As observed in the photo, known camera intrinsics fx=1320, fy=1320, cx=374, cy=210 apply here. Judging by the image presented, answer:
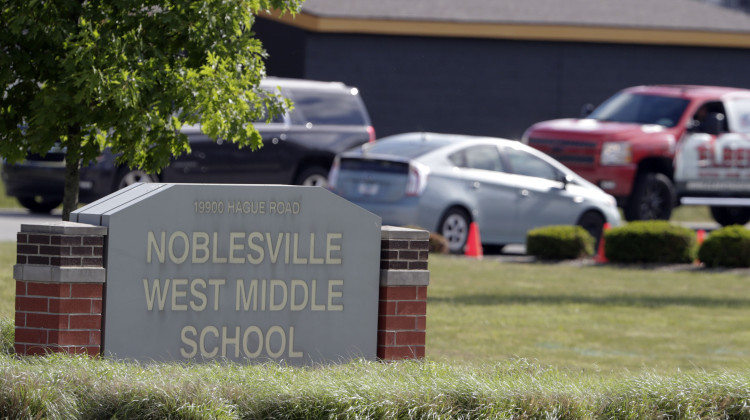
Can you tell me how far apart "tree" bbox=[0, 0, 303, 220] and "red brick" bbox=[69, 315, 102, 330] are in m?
1.95

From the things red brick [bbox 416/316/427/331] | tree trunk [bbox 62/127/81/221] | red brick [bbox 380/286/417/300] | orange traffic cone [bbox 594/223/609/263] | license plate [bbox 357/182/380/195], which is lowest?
orange traffic cone [bbox 594/223/609/263]

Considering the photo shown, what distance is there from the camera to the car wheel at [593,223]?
17.8 m

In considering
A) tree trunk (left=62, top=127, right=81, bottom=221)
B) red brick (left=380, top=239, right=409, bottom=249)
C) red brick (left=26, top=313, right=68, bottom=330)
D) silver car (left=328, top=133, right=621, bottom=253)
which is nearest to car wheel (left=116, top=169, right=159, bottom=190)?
silver car (left=328, top=133, right=621, bottom=253)

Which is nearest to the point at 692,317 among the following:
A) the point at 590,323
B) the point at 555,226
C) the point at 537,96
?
the point at 590,323

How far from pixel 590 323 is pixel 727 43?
19091 mm

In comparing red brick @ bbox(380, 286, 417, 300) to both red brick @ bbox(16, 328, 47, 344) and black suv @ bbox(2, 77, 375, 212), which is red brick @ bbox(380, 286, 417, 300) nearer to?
red brick @ bbox(16, 328, 47, 344)

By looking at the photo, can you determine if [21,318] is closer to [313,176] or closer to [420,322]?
[420,322]

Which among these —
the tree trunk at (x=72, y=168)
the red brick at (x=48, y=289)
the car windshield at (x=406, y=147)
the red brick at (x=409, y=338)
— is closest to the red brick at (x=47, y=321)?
the red brick at (x=48, y=289)

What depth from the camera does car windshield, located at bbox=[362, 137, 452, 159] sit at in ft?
54.2

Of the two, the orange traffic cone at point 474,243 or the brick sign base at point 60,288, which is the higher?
the brick sign base at point 60,288

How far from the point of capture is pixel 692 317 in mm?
11734

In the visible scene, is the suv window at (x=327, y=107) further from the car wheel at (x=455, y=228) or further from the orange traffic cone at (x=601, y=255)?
the orange traffic cone at (x=601, y=255)

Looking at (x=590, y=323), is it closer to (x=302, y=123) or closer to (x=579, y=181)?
→ (x=579, y=181)

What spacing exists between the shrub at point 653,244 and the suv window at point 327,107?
17.9 ft
